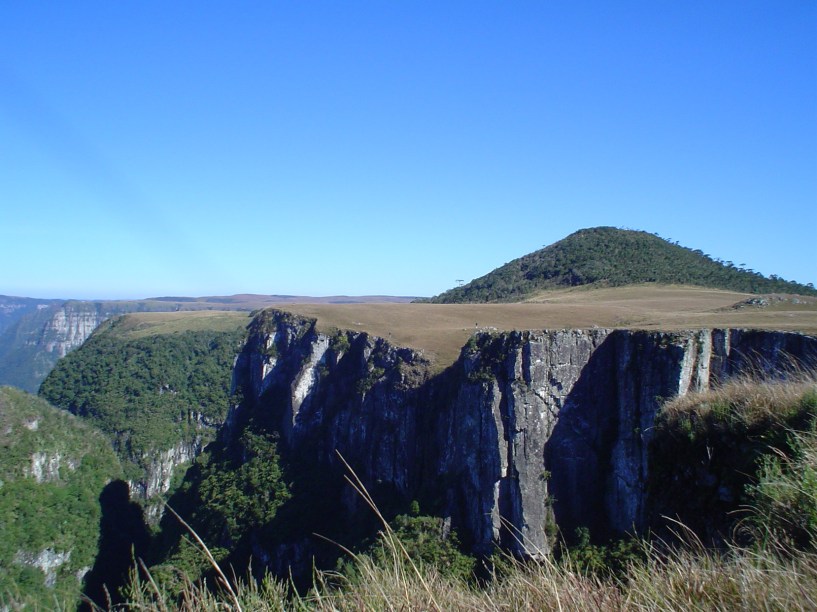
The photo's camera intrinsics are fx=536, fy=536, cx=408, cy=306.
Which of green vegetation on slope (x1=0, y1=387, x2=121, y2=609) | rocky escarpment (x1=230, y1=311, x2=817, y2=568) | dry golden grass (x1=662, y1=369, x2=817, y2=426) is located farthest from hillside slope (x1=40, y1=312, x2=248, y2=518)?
dry golden grass (x1=662, y1=369, x2=817, y2=426)

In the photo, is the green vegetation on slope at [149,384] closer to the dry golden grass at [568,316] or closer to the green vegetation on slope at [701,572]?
the dry golden grass at [568,316]

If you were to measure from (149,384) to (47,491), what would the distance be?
75.4 feet

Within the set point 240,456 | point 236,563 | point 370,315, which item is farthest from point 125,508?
point 370,315

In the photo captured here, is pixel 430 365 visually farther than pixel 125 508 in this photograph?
No

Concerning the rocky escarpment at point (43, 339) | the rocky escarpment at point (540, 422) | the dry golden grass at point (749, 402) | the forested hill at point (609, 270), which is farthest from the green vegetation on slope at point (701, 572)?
the rocky escarpment at point (43, 339)

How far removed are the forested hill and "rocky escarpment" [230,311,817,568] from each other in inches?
1135

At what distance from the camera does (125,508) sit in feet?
147

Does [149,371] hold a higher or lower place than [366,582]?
lower

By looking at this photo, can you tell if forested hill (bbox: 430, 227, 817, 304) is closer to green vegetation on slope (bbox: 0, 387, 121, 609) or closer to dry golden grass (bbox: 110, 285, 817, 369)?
dry golden grass (bbox: 110, 285, 817, 369)

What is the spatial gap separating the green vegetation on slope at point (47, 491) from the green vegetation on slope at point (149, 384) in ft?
17.1

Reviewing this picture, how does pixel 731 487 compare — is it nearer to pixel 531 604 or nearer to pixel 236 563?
pixel 531 604

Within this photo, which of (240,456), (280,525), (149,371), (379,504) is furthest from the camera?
(149,371)

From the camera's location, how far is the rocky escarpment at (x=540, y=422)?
20.6m

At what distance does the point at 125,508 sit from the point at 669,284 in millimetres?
50546
